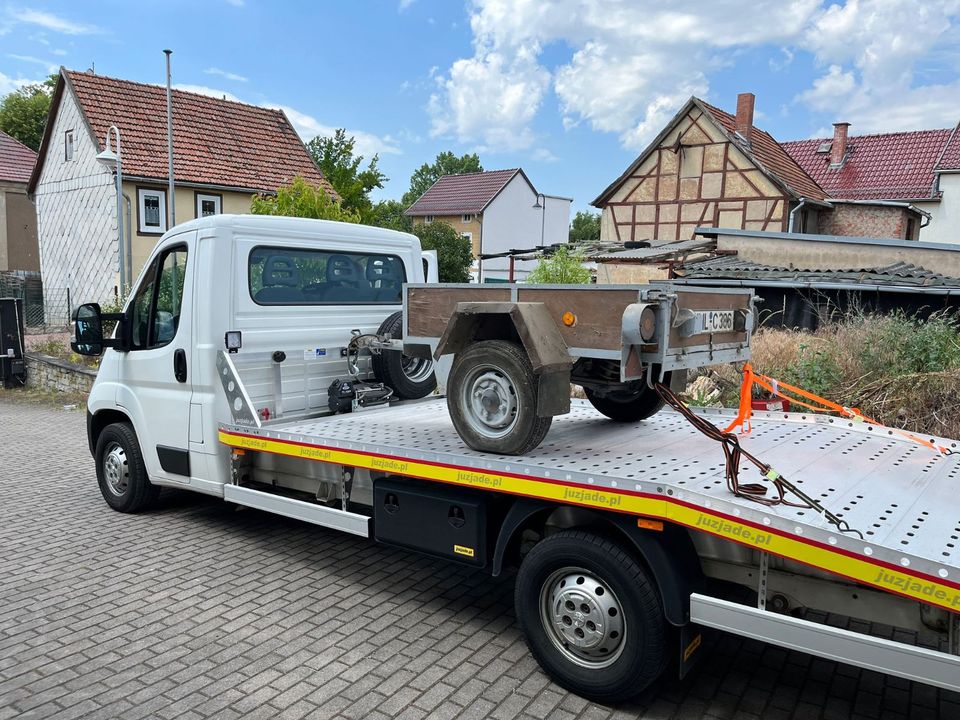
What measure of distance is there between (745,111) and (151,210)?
2095cm

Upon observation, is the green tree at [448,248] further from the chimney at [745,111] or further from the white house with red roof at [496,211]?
the chimney at [745,111]

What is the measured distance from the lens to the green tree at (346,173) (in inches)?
834

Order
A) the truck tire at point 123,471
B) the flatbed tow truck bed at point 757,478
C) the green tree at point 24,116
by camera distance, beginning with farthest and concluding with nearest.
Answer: the green tree at point 24,116 < the truck tire at point 123,471 < the flatbed tow truck bed at point 757,478

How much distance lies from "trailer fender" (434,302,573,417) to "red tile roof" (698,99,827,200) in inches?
895

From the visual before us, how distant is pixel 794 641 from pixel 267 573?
355cm

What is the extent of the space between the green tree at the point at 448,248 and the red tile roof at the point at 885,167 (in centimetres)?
1763

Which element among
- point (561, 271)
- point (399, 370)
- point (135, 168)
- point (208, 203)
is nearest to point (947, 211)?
point (561, 271)

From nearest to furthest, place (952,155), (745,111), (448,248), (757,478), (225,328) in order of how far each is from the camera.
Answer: (757,478), (225,328), (745,111), (952,155), (448,248)

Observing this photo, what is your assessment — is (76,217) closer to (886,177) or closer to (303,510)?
(303,510)

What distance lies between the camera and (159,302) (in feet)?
19.2

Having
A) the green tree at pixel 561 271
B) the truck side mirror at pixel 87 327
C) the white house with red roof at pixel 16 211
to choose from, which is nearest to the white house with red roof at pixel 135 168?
the white house with red roof at pixel 16 211

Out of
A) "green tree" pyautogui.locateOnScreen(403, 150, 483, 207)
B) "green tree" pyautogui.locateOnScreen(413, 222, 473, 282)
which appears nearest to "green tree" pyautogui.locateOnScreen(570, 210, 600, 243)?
"green tree" pyautogui.locateOnScreen(403, 150, 483, 207)

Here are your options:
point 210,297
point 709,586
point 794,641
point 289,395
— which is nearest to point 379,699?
point 709,586

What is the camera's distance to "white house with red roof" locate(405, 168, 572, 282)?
51344 mm
